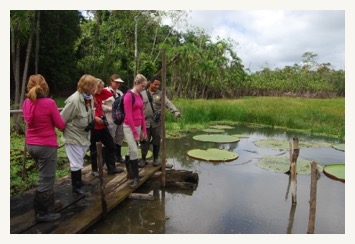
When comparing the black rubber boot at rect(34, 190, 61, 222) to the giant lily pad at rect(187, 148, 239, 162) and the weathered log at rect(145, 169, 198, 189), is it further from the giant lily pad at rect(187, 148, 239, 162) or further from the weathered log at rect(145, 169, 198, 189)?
the giant lily pad at rect(187, 148, 239, 162)

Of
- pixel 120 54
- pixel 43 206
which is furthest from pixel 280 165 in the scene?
pixel 120 54

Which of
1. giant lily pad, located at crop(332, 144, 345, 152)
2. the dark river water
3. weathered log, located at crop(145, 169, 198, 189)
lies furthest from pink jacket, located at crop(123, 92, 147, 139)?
giant lily pad, located at crop(332, 144, 345, 152)

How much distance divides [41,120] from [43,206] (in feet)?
3.04

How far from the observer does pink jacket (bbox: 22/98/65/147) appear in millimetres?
3061

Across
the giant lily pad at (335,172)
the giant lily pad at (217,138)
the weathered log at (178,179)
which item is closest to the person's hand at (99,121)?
the weathered log at (178,179)

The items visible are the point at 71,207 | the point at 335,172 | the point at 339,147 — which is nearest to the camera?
the point at 71,207

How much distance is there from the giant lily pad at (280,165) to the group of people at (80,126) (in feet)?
8.39

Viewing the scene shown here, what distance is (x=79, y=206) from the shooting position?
3758 millimetres

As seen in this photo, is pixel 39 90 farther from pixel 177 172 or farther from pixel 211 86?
pixel 211 86

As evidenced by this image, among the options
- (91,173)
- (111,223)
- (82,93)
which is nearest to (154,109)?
(91,173)

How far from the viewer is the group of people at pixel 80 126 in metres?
3.11

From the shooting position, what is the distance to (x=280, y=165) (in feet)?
22.2

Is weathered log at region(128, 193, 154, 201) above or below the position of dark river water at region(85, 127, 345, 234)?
above

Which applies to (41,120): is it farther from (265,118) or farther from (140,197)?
(265,118)
